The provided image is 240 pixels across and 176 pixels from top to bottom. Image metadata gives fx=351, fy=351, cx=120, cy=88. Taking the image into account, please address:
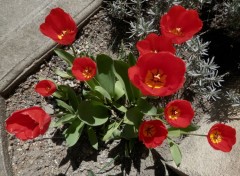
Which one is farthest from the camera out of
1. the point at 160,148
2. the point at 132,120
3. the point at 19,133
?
the point at 160,148

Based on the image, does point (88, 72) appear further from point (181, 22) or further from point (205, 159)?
point (205, 159)

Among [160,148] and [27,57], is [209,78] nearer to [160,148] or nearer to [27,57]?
[160,148]

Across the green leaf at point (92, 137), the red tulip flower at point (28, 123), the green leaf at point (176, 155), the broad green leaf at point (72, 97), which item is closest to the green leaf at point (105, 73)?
the broad green leaf at point (72, 97)

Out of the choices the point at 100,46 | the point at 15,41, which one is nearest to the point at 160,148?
the point at 100,46

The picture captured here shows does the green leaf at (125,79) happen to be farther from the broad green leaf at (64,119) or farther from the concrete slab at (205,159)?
the concrete slab at (205,159)

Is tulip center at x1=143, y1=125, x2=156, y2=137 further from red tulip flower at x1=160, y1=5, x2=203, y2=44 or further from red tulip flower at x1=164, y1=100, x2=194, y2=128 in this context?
red tulip flower at x1=160, y1=5, x2=203, y2=44

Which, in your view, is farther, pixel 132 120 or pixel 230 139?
pixel 132 120
